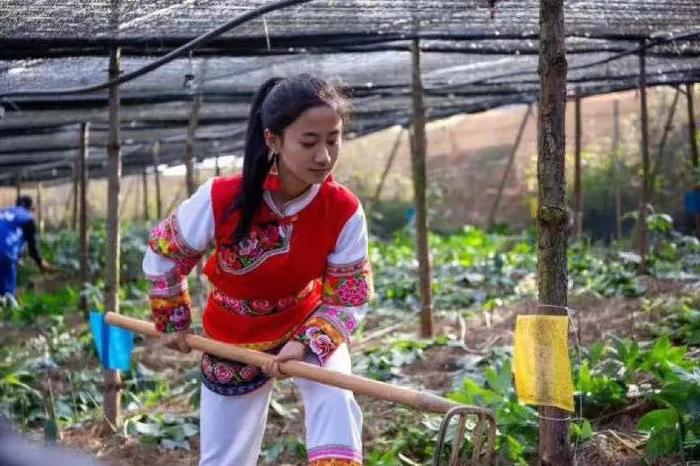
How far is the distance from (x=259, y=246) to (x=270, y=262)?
0.06m

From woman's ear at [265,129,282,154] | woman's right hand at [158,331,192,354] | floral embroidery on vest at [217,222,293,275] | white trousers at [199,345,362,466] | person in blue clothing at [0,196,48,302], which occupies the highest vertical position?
woman's ear at [265,129,282,154]

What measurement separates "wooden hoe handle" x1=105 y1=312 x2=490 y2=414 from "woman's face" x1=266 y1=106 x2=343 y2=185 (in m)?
0.53

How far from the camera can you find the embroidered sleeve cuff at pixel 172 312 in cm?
308

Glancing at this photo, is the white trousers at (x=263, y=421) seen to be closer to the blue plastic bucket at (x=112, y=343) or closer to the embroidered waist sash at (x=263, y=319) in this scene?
the embroidered waist sash at (x=263, y=319)

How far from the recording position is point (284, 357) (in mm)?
2791

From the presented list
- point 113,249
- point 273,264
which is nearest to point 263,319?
point 273,264

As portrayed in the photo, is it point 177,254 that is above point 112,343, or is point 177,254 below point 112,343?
above

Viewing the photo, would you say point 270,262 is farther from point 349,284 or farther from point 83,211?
point 83,211

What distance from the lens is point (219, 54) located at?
5.76 m

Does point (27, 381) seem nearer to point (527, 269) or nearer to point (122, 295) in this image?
point (122, 295)

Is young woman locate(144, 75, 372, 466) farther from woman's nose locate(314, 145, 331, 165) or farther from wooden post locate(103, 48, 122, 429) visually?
wooden post locate(103, 48, 122, 429)

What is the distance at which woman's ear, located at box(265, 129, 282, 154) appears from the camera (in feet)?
9.54

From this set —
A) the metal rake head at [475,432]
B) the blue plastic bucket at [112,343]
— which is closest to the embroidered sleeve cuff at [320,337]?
→ the metal rake head at [475,432]

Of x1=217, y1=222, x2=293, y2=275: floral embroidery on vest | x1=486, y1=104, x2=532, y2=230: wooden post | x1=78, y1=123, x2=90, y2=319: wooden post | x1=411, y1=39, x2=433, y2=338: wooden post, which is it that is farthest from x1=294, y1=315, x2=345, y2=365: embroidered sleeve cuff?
x1=486, y1=104, x2=532, y2=230: wooden post
